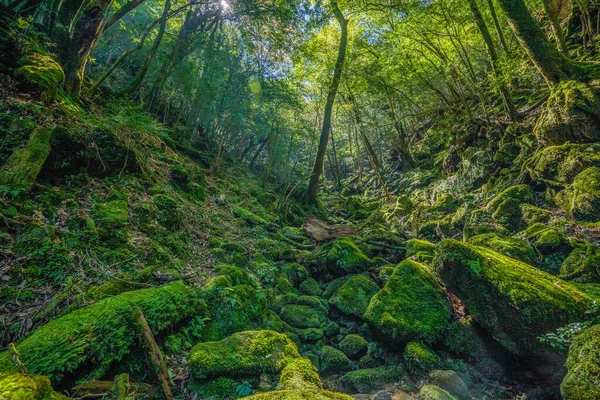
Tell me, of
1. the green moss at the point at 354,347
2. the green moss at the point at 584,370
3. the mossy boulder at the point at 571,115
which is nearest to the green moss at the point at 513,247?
the green moss at the point at 584,370

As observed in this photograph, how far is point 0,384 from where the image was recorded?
1.53 m

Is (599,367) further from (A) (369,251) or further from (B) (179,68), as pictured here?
(B) (179,68)

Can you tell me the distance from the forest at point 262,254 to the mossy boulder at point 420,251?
5cm

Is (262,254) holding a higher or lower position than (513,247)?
lower

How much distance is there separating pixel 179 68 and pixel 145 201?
8299mm

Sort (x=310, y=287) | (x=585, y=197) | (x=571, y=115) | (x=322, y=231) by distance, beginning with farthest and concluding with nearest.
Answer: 1. (x=322, y=231)
2. (x=571, y=115)
3. (x=310, y=287)
4. (x=585, y=197)

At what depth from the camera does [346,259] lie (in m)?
7.40

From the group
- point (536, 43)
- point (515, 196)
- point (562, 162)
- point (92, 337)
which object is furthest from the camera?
point (515, 196)

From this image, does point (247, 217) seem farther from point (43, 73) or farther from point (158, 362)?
point (158, 362)

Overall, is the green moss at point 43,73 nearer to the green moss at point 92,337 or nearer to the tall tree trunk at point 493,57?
the green moss at point 92,337

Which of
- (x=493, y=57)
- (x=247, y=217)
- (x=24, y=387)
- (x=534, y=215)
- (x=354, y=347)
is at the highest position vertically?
(x=493, y=57)

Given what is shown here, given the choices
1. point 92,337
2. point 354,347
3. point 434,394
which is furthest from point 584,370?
point 92,337

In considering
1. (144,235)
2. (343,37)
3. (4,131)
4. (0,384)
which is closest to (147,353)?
(0,384)

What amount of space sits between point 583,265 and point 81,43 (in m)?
12.3
